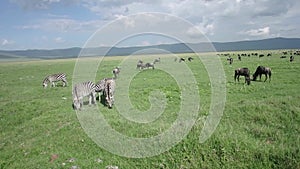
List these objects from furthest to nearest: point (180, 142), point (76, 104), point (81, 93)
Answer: point (81, 93), point (76, 104), point (180, 142)

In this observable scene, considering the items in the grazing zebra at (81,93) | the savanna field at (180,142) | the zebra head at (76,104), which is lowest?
the savanna field at (180,142)

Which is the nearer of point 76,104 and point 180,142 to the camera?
point 180,142

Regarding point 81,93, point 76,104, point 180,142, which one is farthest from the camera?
point 81,93

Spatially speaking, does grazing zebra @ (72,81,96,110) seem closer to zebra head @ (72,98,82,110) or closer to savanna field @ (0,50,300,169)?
zebra head @ (72,98,82,110)

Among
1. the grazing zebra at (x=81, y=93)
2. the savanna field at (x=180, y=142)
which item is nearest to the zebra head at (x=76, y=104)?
the grazing zebra at (x=81, y=93)

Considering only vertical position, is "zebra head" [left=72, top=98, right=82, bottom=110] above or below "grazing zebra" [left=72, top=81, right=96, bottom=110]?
below

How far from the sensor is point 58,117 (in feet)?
51.5

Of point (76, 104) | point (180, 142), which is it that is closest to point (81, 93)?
point (76, 104)

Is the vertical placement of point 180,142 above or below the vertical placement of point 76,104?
below

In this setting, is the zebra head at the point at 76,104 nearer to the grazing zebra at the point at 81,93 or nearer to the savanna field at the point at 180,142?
the grazing zebra at the point at 81,93

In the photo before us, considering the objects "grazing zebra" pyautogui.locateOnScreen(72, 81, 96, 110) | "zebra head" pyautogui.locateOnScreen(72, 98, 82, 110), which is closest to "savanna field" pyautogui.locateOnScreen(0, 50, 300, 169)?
"zebra head" pyautogui.locateOnScreen(72, 98, 82, 110)

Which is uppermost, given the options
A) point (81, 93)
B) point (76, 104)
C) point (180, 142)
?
point (81, 93)

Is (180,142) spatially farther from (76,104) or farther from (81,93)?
(81,93)

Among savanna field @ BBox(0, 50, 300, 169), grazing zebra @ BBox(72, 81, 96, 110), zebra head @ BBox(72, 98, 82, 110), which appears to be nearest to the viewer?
savanna field @ BBox(0, 50, 300, 169)
